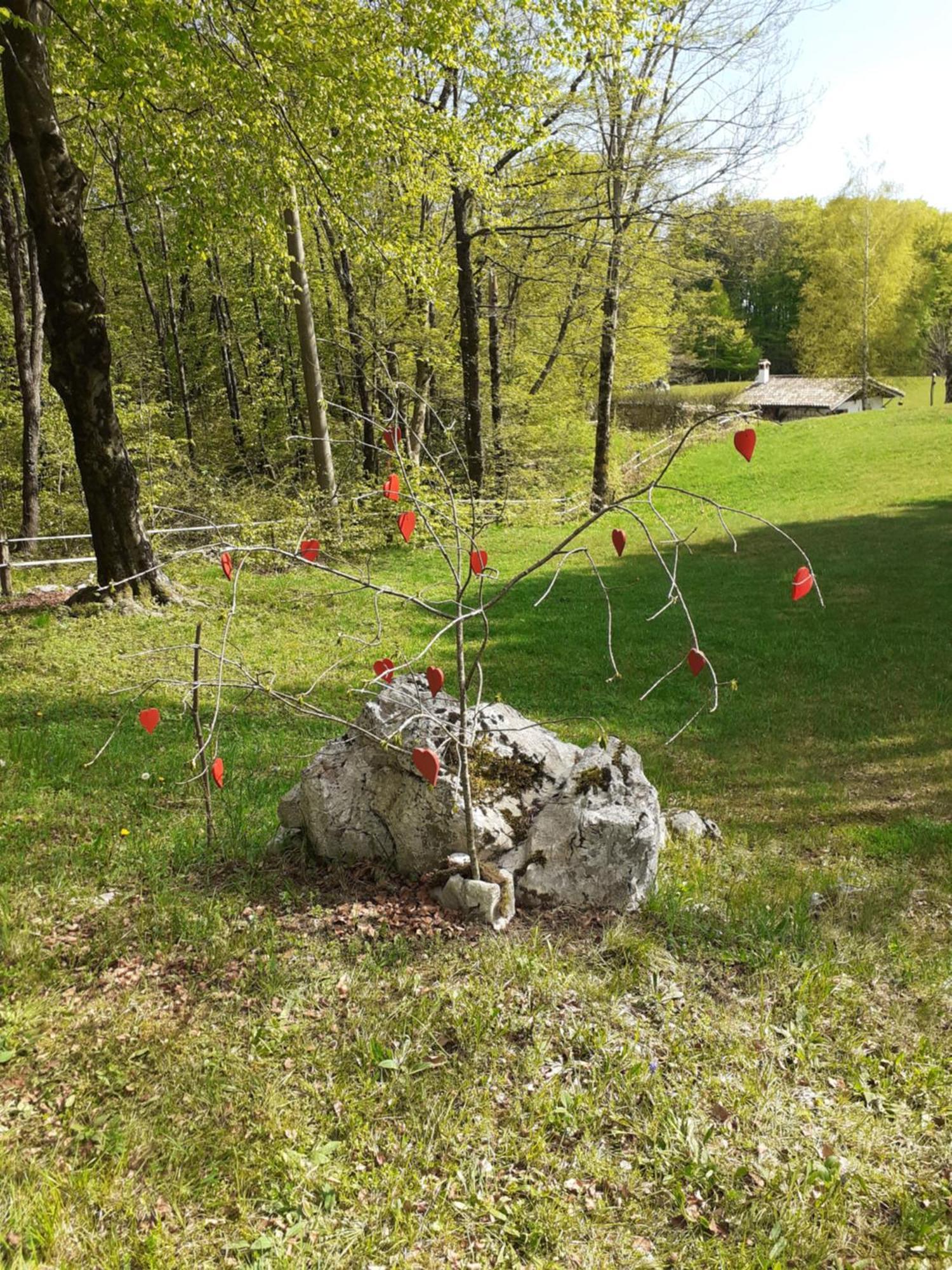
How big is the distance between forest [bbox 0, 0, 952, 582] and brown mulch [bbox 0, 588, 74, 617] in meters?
1.27

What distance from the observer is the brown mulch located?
9195 millimetres

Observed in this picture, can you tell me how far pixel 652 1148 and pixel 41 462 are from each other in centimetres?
1709

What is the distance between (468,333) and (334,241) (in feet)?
10.5

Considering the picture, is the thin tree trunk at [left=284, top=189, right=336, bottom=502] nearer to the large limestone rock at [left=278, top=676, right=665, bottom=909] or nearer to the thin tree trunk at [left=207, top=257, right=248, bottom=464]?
the thin tree trunk at [left=207, top=257, right=248, bottom=464]

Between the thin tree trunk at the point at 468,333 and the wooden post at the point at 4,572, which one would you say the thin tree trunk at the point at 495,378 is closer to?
the thin tree trunk at the point at 468,333

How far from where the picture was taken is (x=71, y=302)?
790 cm

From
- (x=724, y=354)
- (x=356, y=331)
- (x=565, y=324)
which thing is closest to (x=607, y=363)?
(x=565, y=324)

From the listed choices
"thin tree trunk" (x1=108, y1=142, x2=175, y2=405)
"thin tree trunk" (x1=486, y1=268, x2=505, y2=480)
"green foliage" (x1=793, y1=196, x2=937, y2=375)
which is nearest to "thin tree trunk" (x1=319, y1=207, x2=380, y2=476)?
"thin tree trunk" (x1=486, y1=268, x2=505, y2=480)

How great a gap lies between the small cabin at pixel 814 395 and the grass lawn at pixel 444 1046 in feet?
138

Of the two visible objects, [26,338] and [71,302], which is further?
[26,338]

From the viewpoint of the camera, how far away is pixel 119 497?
8.52m

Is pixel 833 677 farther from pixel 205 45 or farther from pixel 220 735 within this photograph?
pixel 205 45

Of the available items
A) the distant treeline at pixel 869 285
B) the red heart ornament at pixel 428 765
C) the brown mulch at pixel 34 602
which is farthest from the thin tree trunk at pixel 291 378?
the red heart ornament at pixel 428 765

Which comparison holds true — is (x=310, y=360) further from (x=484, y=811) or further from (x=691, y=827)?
(x=484, y=811)
